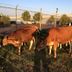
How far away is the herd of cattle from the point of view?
12602 millimetres

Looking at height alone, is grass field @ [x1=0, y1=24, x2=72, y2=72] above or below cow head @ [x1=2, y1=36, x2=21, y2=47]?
below

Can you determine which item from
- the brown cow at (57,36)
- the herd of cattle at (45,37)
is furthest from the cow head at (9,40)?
the brown cow at (57,36)

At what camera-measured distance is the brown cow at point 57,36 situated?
41.1ft

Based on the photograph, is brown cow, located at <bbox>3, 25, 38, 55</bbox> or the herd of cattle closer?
the herd of cattle

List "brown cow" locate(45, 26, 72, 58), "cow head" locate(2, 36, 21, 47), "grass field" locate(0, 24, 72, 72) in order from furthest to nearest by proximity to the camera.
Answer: "cow head" locate(2, 36, 21, 47)
"brown cow" locate(45, 26, 72, 58)
"grass field" locate(0, 24, 72, 72)

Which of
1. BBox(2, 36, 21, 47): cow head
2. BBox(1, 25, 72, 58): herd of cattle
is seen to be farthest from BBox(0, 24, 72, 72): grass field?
BBox(1, 25, 72, 58): herd of cattle

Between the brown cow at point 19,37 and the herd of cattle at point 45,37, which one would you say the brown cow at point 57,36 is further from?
the brown cow at point 19,37

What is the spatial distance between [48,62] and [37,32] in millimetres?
3666

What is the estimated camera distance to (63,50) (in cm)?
1355

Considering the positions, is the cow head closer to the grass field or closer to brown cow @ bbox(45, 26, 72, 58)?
the grass field

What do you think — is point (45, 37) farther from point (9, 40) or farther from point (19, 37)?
point (9, 40)

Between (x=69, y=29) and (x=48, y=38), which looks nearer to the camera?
(x=48, y=38)

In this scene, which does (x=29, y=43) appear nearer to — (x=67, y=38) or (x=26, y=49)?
(x=26, y=49)

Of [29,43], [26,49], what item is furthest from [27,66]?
[29,43]
